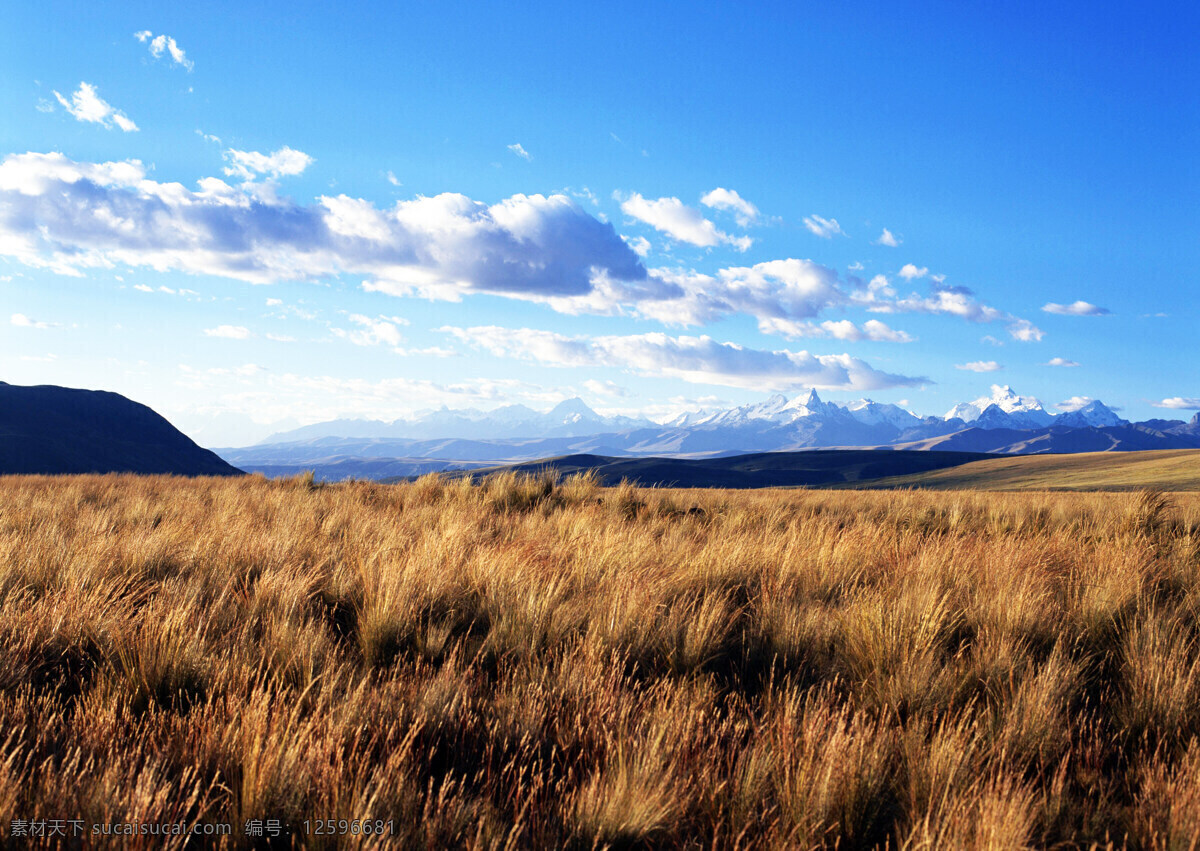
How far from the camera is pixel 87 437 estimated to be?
425 ft

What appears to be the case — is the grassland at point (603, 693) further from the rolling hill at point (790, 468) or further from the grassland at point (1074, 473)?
the rolling hill at point (790, 468)

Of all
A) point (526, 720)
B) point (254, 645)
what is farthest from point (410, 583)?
point (526, 720)

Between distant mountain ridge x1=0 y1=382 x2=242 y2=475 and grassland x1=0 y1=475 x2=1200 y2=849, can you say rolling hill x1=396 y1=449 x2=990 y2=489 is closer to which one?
distant mountain ridge x1=0 y1=382 x2=242 y2=475

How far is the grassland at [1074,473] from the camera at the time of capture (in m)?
74.9

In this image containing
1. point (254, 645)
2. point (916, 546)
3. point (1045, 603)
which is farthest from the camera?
point (916, 546)

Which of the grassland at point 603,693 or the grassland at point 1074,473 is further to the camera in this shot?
the grassland at point 1074,473

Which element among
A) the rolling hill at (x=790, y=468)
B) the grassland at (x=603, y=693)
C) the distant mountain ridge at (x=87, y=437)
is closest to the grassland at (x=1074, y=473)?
the rolling hill at (x=790, y=468)

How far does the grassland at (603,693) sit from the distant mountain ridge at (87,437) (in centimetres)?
11873

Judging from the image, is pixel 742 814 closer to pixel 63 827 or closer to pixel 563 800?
pixel 563 800

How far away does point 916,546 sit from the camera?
727 cm

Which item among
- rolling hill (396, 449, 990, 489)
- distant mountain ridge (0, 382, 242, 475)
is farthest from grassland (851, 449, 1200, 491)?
distant mountain ridge (0, 382, 242, 475)

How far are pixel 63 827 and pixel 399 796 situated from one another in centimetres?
110

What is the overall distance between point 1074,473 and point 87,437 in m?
191

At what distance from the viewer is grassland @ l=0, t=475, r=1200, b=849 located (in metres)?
2.31
